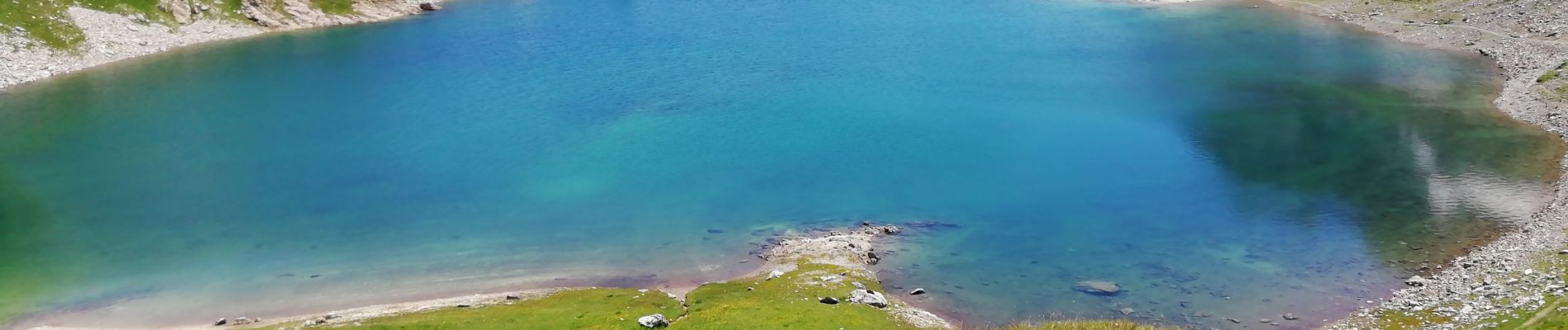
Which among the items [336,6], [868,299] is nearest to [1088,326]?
[868,299]

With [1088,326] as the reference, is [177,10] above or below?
above

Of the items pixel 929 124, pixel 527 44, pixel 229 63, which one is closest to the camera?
pixel 929 124

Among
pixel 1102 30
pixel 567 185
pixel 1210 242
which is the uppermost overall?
pixel 1102 30

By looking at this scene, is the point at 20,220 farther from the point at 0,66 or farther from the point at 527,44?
the point at 527,44

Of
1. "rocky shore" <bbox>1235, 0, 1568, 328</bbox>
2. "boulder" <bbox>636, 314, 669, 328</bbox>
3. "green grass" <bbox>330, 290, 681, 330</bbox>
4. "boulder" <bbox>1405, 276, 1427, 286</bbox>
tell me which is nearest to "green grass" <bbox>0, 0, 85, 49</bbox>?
"green grass" <bbox>330, 290, 681, 330</bbox>

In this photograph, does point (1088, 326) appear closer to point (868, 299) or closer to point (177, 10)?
point (868, 299)

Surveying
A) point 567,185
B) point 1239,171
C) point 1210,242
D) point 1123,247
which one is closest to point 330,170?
point 567,185
